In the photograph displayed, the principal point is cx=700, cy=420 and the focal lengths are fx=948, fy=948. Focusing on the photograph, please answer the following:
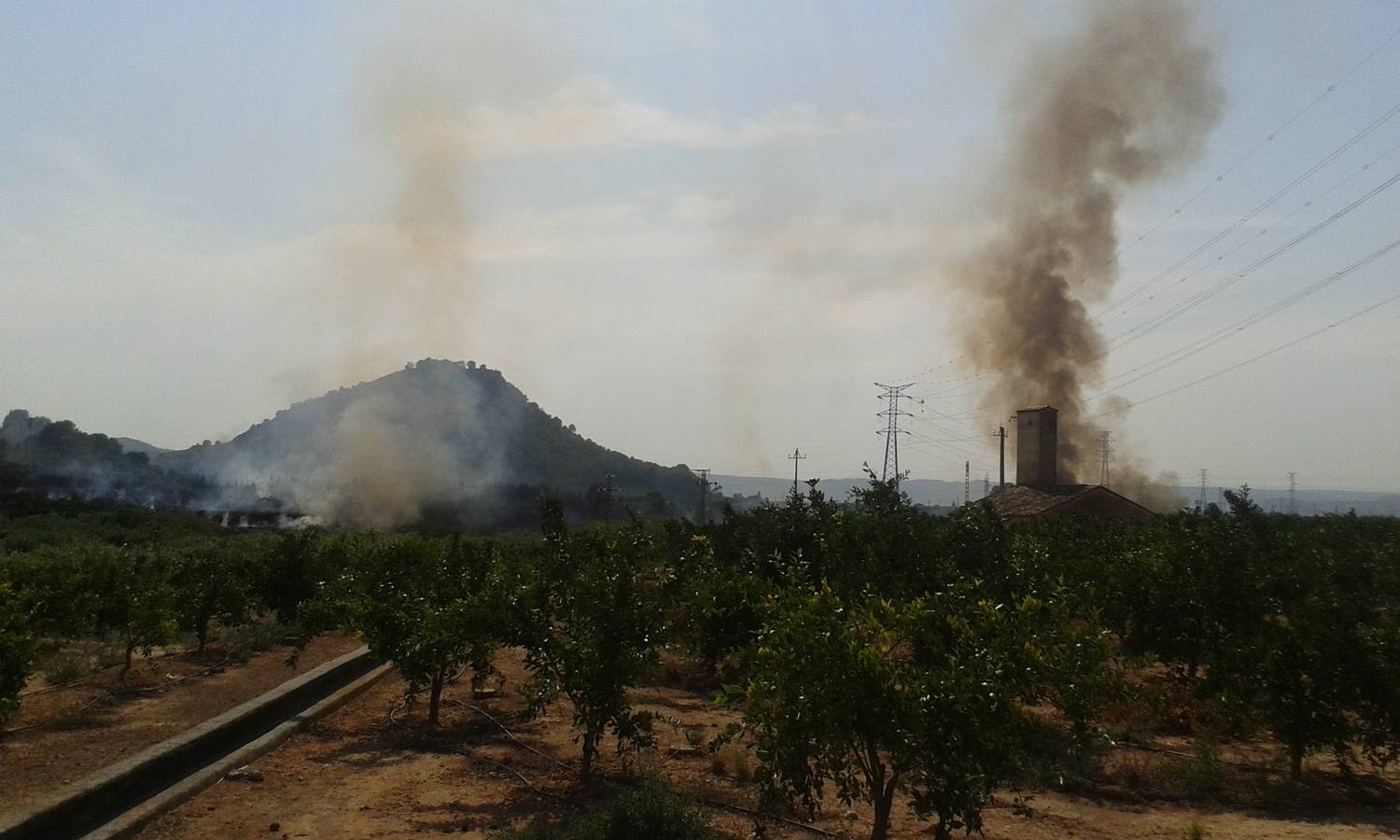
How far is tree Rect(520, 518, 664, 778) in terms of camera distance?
8.75m

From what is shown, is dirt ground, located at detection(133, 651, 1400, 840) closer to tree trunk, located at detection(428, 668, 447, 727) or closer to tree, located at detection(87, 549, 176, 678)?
tree trunk, located at detection(428, 668, 447, 727)

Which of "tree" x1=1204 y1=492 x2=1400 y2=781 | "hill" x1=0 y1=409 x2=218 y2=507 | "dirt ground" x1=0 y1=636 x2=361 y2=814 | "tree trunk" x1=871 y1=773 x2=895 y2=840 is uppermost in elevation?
"hill" x1=0 y1=409 x2=218 y2=507

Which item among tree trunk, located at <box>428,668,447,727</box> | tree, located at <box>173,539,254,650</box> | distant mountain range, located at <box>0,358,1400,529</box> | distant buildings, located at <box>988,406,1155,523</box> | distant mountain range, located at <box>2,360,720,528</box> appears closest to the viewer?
tree trunk, located at <box>428,668,447,727</box>

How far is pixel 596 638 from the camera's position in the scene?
28.8 feet

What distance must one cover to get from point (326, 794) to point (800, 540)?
10.4 meters

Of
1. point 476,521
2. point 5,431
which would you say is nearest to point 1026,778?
point 476,521

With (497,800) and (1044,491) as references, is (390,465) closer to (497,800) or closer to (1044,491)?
(1044,491)

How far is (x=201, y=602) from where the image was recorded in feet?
54.6

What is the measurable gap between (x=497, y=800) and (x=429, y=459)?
87235 mm

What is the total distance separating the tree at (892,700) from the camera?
576 centimetres

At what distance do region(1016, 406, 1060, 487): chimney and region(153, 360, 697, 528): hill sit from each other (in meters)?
32.8

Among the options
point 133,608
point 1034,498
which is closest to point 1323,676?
point 133,608

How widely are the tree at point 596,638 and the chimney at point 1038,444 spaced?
44955mm

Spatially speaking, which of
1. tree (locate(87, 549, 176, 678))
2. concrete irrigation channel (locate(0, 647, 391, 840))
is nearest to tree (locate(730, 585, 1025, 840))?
concrete irrigation channel (locate(0, 647, 391, 840))
